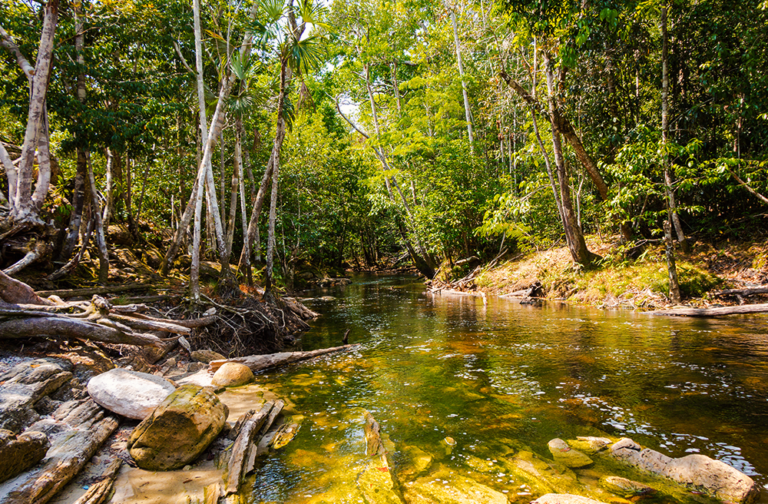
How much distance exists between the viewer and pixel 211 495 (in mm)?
2996

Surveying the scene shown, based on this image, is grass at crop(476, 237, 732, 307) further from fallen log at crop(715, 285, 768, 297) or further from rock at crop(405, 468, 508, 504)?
rock at crop(405, 468, 508, 504)

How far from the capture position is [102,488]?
2.94 metres

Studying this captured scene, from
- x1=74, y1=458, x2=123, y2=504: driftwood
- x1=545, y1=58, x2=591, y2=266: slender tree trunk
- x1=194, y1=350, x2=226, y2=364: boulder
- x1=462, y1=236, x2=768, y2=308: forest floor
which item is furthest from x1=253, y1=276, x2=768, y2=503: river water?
x1=545, y1=58, x2=591, y2=266: slender tree trunk

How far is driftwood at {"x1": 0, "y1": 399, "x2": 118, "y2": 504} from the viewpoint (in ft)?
8.77

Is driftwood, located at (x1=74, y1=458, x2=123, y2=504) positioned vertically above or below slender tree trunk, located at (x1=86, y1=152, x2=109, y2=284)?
below

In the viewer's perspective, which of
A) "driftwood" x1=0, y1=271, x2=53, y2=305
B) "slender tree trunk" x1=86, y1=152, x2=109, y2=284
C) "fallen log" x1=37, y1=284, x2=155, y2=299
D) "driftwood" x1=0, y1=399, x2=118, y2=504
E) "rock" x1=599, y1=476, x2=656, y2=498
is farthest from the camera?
"slender tree trunk" x1=86, y1=152, x2=109, y2=284

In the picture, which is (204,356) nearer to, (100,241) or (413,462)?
(100,241)

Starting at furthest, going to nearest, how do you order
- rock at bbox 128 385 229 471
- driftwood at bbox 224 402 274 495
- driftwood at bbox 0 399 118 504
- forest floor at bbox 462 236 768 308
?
forest floor at bbox 462 236 768 308 < rock at bbox 128 385 229 471 < driftwood at bbox 224 402 274 495 < driftwood at bbox 0 399 118 504

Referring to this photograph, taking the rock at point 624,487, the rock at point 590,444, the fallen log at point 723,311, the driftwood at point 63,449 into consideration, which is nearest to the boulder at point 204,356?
the driftwood at point 63,449

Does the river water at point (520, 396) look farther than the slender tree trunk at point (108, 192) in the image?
No

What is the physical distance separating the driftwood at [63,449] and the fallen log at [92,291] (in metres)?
3.80

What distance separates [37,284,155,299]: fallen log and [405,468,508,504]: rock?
709cm

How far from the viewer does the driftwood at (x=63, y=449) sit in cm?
267

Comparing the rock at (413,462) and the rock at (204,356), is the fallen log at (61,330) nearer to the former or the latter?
the rock at (204,356)
